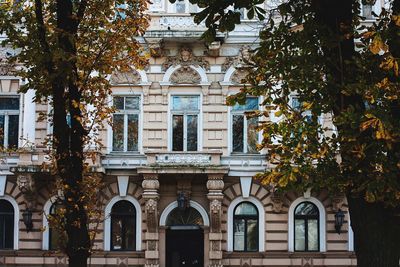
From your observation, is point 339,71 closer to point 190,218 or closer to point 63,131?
point 63,131

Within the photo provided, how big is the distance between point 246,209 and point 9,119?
851 centimetres

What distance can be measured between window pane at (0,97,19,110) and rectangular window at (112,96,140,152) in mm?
3346

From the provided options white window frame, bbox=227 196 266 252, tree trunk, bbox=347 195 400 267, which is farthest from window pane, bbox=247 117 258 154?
tree trunk, bbox=347 195 400 267

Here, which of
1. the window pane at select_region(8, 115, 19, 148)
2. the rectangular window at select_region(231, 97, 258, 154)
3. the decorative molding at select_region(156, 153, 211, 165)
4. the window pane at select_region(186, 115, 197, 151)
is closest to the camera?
the decorative molding at select_region(156, 153, 211, 165)

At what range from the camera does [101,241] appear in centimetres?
2639

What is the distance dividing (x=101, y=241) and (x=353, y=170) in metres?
15.8

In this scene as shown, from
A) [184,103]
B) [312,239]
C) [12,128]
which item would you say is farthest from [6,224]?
[312,239]

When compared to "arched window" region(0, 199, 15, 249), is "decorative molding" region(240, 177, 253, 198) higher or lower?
higher

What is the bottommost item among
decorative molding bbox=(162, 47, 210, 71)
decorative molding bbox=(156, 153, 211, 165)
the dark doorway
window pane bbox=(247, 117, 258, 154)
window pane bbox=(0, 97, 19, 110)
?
the dark doorway

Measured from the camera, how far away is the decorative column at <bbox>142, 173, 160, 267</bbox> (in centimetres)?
2589

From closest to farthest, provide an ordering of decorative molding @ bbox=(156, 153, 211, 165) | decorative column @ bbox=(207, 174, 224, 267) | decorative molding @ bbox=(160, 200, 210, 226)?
decorative column @ bbox=(207, 174, 224, 267)
decorative molding @ bbox=(156, 153, 211, 165)
decorative molding @ bbox=(160, 200, 210, 226)

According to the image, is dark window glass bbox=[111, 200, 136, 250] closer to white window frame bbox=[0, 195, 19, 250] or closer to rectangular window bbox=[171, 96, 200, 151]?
rectangular window bbox=[171, 96, 200, 151]

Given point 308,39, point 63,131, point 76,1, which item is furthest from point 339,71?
point 76,1

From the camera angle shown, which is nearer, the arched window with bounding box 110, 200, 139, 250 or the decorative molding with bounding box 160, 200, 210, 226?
the decorative molding with bounding box 160, 200, 210, 226
